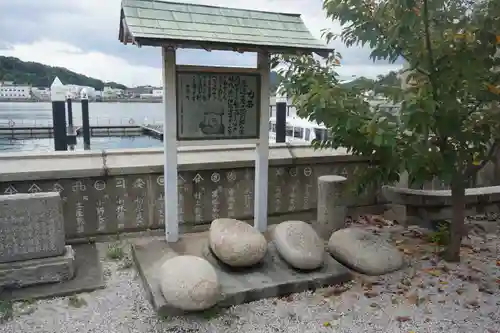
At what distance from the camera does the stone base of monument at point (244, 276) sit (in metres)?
3.68

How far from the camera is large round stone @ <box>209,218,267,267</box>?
3.94 m

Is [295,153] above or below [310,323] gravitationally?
above

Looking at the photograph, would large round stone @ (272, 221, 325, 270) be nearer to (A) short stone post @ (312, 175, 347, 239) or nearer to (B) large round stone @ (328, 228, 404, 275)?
(B) large round stone @ (328, 228, 404, 275)

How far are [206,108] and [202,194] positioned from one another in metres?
1.33

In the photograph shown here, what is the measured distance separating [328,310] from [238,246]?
1.02 metres

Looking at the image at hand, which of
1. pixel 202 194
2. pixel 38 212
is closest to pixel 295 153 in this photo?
pixel 202 194

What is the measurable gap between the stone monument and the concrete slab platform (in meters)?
0.06

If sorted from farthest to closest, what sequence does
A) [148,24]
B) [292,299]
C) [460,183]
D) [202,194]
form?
[202,194]
[460,183]
[148,24]
[292,299]

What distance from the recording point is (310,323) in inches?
134

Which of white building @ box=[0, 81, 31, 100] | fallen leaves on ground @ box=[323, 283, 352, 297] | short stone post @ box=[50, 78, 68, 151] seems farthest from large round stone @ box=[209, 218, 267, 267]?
white building @ box=[0, 81, 31, 100]

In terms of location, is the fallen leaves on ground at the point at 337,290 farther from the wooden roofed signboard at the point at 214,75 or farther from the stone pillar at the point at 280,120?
the stone pillar at the point at 280,120

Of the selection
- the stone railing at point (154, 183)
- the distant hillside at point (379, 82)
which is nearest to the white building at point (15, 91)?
A: the stone railing at point (154, 183)

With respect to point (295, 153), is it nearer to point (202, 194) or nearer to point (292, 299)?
point (202, 194)

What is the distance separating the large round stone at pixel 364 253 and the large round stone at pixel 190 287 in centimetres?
167
